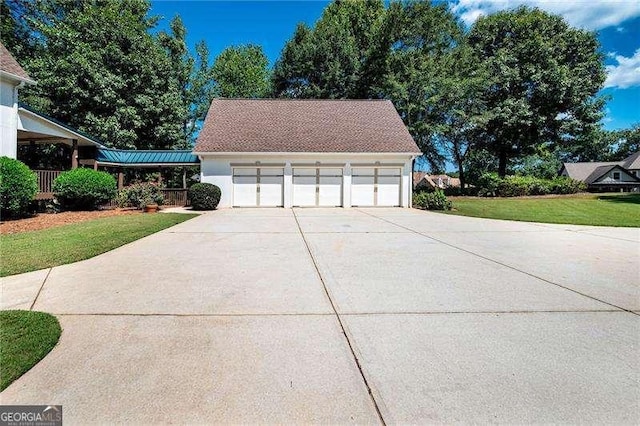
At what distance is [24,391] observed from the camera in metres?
2.17

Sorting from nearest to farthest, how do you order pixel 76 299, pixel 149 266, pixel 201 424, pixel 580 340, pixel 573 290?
1. pixel 201 424
2. pixel 580 340
3. pixel 76 299
4. pixel 573 290
5. pixel 149 266

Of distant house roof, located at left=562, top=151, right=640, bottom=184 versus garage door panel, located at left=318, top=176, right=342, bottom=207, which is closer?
garage door panel, located at left=318, top=176, right=342, bottom=207

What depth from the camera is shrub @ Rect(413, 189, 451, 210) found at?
53.8ft

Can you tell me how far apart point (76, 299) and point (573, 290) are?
6.09 metres

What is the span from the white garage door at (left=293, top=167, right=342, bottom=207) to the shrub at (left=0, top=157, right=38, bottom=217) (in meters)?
10.5

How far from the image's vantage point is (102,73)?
68.0 feet

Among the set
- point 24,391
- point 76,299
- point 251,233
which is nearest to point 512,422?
point 24,391

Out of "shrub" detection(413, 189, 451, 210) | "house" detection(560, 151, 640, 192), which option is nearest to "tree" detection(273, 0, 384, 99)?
"shrub" detection(413, 189, 451, 210)

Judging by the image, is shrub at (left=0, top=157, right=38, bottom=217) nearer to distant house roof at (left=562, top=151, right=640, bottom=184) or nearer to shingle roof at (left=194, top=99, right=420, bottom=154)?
shingle roof at (left=194, top=99, right=420, bottom=154)

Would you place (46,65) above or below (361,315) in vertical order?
above

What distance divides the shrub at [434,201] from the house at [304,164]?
30.0 inches

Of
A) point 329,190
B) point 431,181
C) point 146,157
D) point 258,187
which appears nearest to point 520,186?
point 329,190

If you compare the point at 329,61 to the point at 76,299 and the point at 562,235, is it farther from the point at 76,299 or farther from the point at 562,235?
the point at 76,299

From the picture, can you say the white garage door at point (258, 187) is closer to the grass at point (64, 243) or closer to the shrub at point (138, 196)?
the shrub at point (138, 196)
